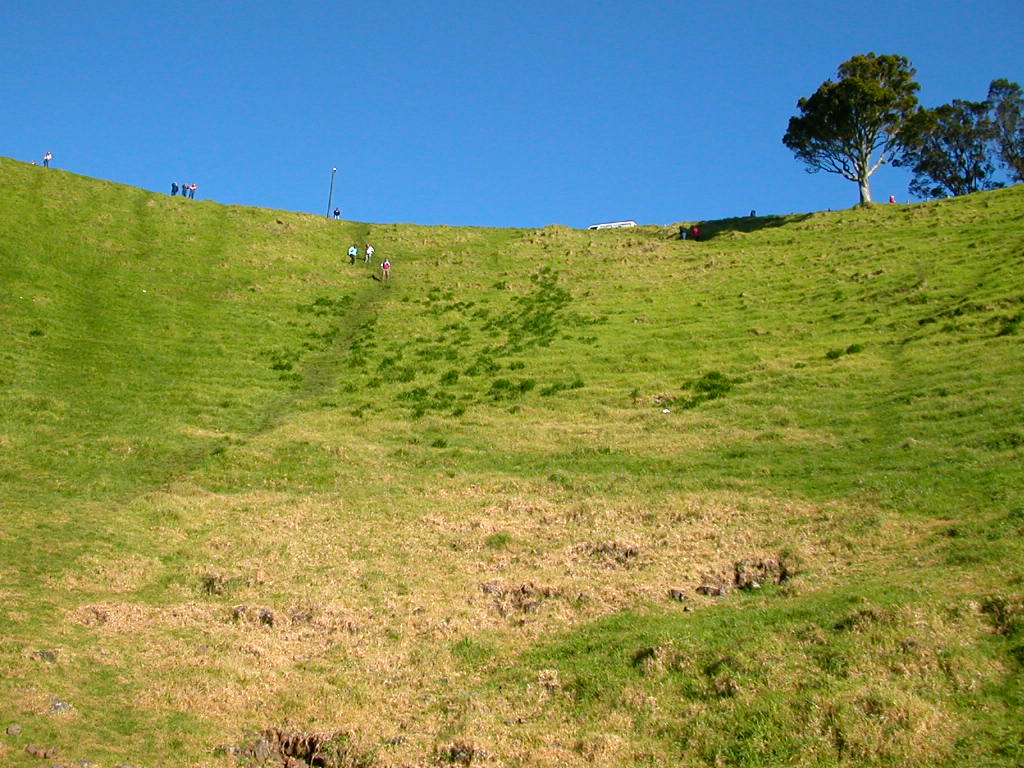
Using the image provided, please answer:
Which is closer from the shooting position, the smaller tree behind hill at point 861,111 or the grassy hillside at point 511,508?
the grassy hillside at point 511,508

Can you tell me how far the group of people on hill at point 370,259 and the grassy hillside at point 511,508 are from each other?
2213mm

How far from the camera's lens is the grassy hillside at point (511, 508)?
48.1 ft

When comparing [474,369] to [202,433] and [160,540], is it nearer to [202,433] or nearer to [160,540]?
[202,433]

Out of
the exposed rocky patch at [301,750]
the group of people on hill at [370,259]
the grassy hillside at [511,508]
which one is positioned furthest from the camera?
the group of people on hill at [370,259]

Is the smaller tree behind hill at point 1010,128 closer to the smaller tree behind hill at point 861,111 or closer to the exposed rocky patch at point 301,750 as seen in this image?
the smaller tree behind hill at point 861,111

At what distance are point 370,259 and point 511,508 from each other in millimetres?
40160

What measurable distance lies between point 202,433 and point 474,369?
13.8 m

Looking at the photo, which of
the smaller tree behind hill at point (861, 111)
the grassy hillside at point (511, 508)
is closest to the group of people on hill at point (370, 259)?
the grassy hillside at point (511, 508)

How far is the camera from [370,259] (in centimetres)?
6406

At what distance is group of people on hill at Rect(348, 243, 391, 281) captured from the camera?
59.8m

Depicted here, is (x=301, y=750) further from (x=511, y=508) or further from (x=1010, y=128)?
(x=1010, y=128)

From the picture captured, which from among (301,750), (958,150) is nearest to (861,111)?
(958,150)

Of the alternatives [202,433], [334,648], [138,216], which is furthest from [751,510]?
[138,216]

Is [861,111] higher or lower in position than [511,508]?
higher
